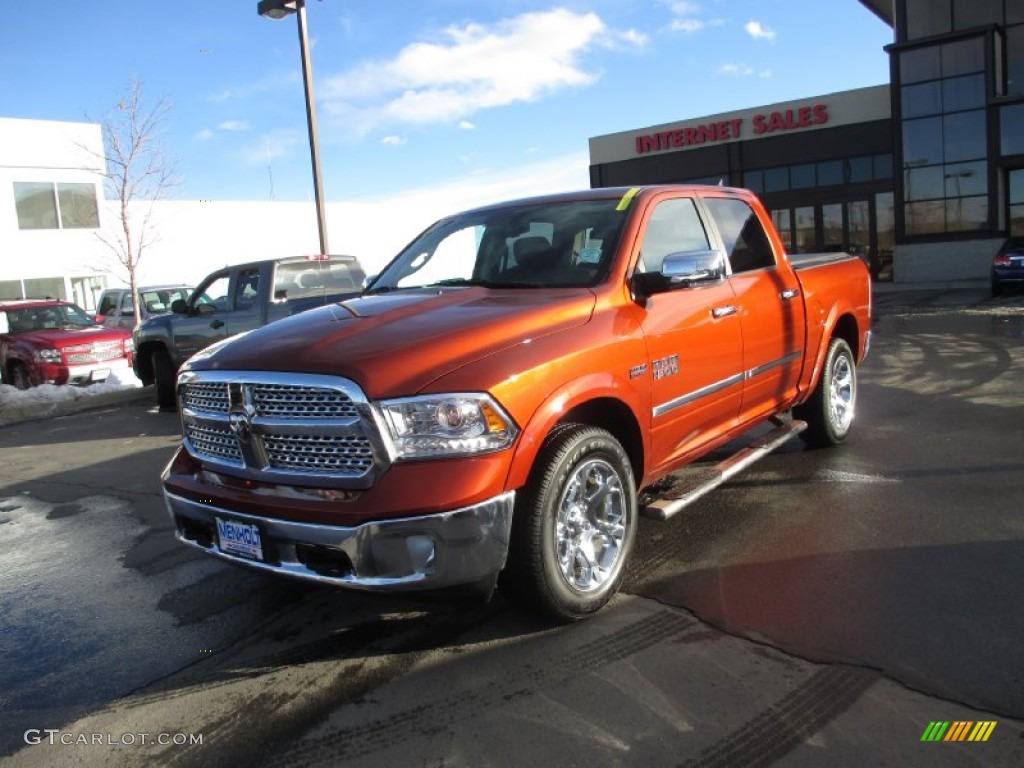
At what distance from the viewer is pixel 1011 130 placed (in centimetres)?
2453

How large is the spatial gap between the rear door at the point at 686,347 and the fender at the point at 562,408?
19 cm

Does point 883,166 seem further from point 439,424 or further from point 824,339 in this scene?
point 439,424

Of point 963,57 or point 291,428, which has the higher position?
point 963,57

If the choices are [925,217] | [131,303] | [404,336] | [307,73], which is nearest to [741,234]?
[404,336]

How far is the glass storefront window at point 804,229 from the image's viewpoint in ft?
95.2

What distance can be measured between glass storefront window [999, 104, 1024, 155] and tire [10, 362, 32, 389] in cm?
2648

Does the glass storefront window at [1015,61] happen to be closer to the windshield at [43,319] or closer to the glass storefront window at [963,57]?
the glass storefront window at [963,57]

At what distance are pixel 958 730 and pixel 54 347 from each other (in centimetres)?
1303

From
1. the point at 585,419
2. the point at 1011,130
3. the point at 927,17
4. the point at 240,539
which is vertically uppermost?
the point at 927,17

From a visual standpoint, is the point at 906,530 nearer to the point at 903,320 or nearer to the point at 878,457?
the point at 878,457

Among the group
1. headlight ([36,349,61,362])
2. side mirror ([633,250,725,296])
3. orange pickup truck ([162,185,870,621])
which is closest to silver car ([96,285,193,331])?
headlight ([36,349,61,362])

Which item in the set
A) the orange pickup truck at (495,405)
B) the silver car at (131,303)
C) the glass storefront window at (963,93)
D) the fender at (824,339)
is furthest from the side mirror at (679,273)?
the glass storefront window at (963,93)

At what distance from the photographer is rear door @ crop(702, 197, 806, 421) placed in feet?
16.1

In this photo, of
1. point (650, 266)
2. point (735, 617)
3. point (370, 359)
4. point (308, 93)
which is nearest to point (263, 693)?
point (370, 359)
